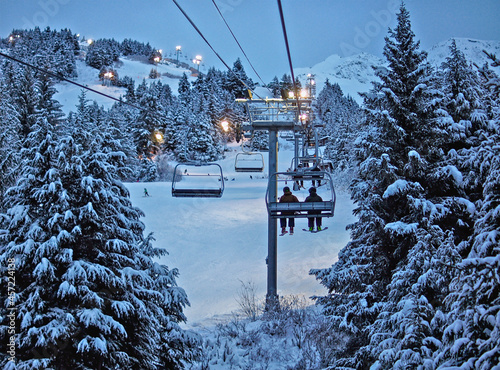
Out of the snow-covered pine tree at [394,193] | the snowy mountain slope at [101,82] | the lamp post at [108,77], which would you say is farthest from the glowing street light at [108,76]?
the snow-covered pine tree at [394,193]

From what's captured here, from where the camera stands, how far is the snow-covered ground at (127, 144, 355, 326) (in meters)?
22.2

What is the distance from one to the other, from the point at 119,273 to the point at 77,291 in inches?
42.7

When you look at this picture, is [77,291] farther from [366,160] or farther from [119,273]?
[366,160]

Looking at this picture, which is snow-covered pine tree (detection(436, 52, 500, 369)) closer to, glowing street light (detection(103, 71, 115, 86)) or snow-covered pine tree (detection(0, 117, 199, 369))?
snow-covered pine tree (detection(0, 117, 199, 369))

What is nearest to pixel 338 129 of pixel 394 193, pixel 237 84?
pixel 237 84

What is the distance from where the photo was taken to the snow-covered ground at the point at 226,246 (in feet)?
72.9

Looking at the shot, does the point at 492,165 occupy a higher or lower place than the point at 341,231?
higher

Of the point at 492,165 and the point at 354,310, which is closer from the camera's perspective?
the point at 492,165

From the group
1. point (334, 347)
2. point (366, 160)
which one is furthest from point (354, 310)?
point (366, 160)

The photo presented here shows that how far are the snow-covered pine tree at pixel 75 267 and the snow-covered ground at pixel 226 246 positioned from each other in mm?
10473

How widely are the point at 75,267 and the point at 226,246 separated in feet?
70.6

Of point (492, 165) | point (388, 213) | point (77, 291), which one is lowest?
point (77, 291)

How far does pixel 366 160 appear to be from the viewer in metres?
10.3

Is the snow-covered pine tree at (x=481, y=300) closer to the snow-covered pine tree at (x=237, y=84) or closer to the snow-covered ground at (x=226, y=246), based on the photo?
the snow-covered ground at (x=226, y=246)
